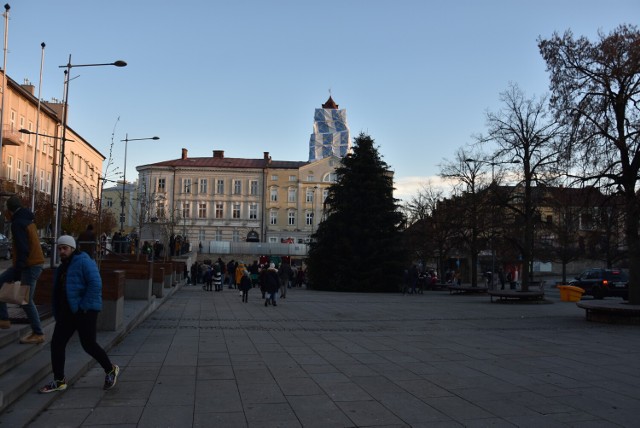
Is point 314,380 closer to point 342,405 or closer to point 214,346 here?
point 342,405

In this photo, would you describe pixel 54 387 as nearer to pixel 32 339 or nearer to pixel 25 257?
pixel 32 339

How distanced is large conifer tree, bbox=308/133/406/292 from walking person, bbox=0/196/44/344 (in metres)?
31.5

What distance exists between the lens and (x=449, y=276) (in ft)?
180

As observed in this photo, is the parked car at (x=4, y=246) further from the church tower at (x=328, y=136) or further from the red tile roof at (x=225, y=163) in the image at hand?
the church tower at (x=328, y=136)

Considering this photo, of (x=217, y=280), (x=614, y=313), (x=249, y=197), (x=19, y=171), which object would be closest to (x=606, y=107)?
(x=614, y=313)

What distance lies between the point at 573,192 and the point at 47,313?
16168mm

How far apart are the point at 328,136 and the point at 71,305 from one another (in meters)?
91.4

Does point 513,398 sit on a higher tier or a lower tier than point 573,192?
lower

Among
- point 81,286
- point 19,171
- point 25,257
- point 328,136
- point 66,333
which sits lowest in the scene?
point 66,333

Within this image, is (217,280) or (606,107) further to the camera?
(217,280)

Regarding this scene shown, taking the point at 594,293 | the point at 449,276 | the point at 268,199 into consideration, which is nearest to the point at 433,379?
the point at 594,293

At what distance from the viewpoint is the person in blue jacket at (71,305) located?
6.59 meters

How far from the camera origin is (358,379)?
8.13 m

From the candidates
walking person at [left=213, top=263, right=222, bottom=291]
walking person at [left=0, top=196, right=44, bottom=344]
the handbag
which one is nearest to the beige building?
walking person at [left=213, top=263, right=222, bottom=291]
